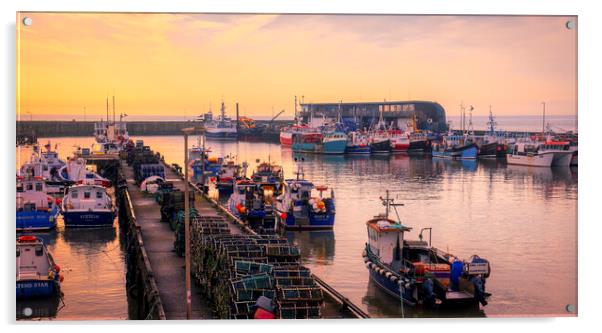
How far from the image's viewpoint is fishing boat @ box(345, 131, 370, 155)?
62406 millimetres

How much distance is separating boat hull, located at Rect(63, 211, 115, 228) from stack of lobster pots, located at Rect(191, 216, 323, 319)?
10.7 m

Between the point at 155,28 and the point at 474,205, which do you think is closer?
the point at 155,28

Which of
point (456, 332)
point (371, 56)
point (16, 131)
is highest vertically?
point (371, 56)

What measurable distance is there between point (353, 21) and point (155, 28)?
10.4ft

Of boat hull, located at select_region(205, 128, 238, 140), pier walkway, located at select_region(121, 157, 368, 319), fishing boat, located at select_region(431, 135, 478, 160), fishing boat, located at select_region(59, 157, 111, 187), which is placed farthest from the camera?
boat hull, located at select_region(205, 128, 238, 140)

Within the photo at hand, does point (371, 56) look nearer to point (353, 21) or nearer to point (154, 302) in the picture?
point (353, 21)

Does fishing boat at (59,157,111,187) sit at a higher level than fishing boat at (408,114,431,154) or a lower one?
lower

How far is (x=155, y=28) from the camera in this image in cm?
1270

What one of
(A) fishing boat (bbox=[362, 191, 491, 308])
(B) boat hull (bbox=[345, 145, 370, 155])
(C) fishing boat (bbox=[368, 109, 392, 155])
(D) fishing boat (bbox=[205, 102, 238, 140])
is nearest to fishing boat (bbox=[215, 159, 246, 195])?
(A) fishing boat (bbox=[362, 191, 491, 308])

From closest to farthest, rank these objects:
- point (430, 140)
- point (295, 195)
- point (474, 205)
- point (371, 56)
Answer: point (371, 56), point (295, 195), point (474, 205), point (430, 140)

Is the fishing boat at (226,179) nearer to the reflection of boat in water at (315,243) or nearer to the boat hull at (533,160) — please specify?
the reflection of boat in water at (315,243)

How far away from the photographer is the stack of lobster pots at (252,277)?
10891mm

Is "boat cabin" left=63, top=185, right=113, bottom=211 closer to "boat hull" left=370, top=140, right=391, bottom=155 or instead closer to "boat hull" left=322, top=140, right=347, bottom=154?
"boat hull" left=322, top=140, right=347, bottom=154

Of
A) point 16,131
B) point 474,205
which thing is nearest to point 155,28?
point 16,131
